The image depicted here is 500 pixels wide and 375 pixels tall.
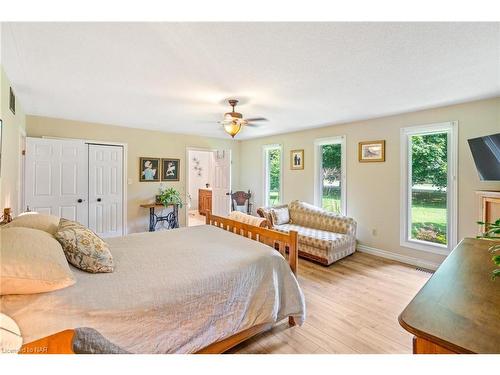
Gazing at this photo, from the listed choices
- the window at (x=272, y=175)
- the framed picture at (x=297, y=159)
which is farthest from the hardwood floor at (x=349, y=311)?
the window at (x=272, y=175)

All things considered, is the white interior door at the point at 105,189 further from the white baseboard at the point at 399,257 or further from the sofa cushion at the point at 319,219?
the white baseboard at the point at 399,257

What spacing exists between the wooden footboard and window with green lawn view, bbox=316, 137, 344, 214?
265cm

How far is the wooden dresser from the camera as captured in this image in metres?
0.80

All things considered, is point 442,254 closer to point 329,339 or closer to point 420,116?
point 420,116

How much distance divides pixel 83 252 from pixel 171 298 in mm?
716

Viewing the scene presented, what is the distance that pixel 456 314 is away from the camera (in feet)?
3.06

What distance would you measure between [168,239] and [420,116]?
4.04 m

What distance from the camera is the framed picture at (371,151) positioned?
4184 millimetres

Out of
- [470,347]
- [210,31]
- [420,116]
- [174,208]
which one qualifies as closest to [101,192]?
[174,208]

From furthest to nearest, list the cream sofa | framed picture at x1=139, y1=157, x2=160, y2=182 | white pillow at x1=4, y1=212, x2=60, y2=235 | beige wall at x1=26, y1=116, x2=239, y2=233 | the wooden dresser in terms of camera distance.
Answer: framed picture at x1=139, y1=157, x2=160, y2=182 → beige wall at x1=26, y1=116, x2=239, y2=233 → the cream sofa → white pillow at x1=4, y1=212, x2=60, y2=235 → the wooden dresser

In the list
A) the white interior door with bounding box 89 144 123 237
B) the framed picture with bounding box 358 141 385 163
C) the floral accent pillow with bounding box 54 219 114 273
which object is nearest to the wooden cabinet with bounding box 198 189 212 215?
the white interior door with bounding box 89 144 123 237

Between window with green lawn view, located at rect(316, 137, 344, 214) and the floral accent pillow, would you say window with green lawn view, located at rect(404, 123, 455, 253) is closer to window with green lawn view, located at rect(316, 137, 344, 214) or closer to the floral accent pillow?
window with green lawn view, located at rect(316, 137, 344, 214)

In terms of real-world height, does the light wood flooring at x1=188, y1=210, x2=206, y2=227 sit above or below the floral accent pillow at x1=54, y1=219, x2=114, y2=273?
below

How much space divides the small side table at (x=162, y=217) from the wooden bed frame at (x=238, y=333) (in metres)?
2.46
